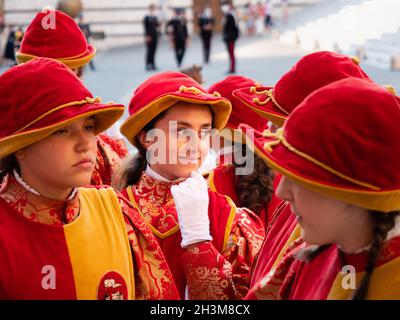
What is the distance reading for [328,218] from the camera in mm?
1615

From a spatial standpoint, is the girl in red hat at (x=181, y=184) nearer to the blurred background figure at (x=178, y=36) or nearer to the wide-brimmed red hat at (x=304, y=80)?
the wide-brimmed red hat at (x=304, y=80)

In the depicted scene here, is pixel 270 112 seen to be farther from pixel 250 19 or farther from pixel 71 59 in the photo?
pixel 250 19

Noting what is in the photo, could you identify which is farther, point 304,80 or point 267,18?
point 267,18

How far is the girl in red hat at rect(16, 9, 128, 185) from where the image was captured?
137 inches

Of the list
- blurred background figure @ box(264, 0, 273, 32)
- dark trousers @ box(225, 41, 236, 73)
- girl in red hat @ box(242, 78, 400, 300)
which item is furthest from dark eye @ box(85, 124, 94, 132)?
blurred background figure @ box(264, 0, 273, 32)

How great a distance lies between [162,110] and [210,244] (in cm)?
61

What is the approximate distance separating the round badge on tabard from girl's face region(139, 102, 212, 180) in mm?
663

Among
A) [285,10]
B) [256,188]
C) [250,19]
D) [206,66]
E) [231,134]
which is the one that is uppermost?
[231,134]

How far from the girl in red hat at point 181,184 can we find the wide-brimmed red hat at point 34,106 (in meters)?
0.56

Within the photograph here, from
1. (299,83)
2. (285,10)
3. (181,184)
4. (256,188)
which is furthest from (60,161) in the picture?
(285,10)

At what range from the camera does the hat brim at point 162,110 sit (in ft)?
8.29

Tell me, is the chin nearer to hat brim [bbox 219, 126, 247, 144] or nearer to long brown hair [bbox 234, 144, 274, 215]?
long brown hair [bbox 234, 144, 274, 215]

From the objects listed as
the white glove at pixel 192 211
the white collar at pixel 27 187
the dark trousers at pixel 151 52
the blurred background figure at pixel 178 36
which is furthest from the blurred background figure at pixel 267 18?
the white collar at pixel 27 187

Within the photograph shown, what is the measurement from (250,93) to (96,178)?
→ 974 mm
